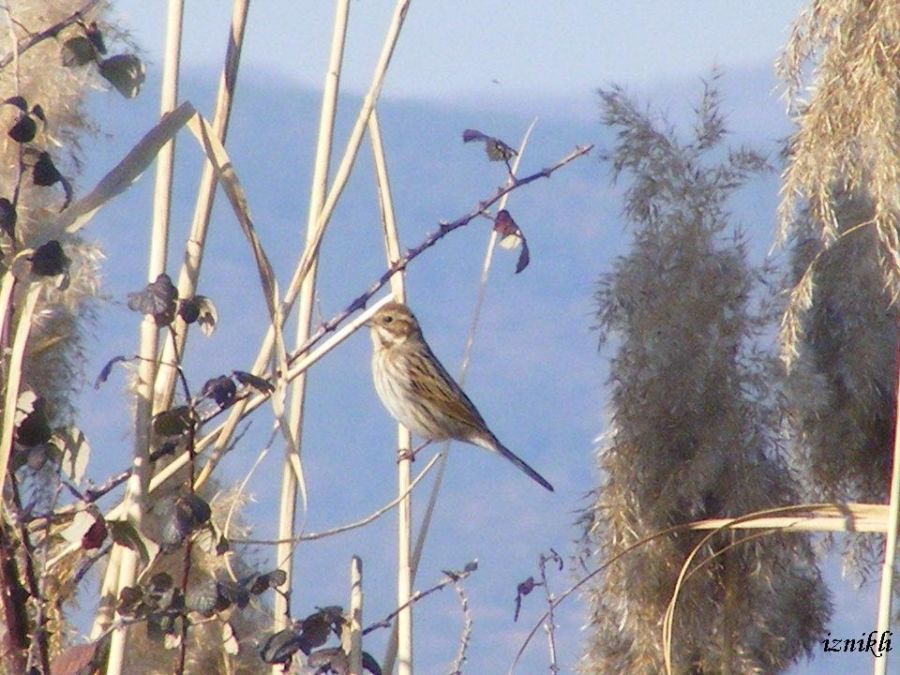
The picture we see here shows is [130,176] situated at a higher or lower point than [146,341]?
higher

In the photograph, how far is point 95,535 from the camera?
151cm

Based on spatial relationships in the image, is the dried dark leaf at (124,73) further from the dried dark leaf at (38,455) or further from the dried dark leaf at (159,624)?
the dried dark leaf at (159,624)

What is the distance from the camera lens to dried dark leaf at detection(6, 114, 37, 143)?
153 cm

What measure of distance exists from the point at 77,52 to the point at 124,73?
6cm

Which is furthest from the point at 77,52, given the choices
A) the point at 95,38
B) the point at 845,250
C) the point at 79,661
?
the point at 845,250

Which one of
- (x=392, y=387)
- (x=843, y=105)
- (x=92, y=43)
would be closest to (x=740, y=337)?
(x=843, y=105)

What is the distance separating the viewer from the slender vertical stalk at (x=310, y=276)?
6.10ft

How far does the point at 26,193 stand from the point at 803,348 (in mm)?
1453

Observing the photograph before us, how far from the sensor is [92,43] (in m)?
1.63

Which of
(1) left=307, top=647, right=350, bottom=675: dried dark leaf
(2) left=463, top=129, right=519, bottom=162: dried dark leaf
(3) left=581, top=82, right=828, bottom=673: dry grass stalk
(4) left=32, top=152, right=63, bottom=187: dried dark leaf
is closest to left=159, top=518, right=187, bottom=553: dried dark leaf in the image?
(1) left=307, top=647, right=350, bottom=675: dried dark leaf

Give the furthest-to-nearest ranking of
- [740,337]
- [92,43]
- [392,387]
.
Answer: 1. [392,387]
2. [740,337]
3. [92,43]

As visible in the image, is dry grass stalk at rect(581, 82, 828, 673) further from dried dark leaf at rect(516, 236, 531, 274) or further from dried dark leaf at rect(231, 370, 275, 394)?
dried dark leaf at rect(231, 370, 275, 394)

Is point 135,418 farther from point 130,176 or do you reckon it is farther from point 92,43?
point 92,43

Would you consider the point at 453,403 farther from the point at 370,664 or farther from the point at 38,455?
the point at 38,455
